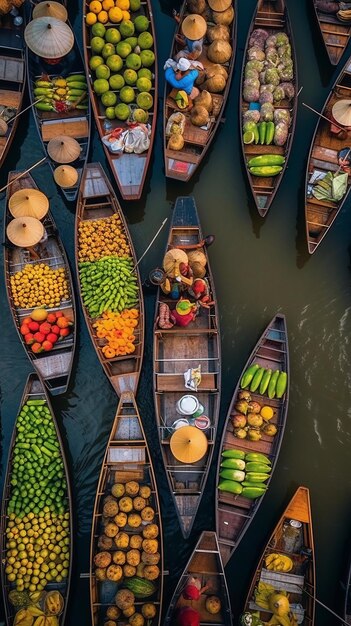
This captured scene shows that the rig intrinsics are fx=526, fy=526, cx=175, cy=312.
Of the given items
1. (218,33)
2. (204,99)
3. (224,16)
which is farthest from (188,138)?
(224,16)

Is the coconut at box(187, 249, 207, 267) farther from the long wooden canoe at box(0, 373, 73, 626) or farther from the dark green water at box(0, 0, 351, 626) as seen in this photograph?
the long wooden canoe at box(0, 373, 73, 626)

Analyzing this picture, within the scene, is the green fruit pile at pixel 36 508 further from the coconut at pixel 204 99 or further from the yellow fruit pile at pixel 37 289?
the coconut at pixel 204 99

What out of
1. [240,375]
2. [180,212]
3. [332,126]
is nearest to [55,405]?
[240,375]

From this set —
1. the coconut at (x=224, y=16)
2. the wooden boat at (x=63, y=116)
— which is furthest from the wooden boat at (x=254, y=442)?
the coconut at (x=224, y=16)

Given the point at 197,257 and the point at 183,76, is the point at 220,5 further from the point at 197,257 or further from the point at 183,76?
the point at 197,257

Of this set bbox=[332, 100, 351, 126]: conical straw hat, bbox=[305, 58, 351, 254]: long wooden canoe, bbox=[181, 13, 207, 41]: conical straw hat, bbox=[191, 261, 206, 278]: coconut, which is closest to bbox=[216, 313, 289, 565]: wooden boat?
bbox=[191, 261, 206, 278]: coconut

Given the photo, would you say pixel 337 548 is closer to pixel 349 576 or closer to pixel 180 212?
pixel 349 576

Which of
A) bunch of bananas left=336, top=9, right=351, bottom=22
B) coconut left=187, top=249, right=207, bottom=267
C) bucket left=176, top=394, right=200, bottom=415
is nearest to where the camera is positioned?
bucket left=176, top=394, right=200, bottom=415
